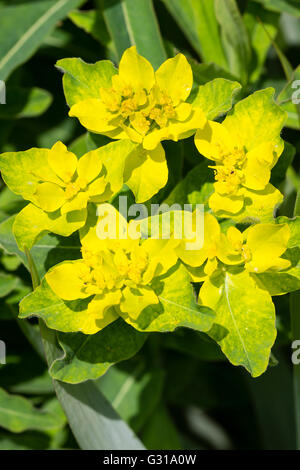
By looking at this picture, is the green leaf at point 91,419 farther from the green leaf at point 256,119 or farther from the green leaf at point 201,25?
the green leaf at point 201,25

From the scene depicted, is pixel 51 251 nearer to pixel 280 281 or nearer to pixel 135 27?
pixel 280 281

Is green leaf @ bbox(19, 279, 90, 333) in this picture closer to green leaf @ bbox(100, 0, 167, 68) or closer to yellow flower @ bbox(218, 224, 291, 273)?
yellow flower @ bbox(218, 224, 291, 273)

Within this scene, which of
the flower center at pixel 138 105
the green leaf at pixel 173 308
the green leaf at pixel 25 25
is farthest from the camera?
the green leaf at pixel 25 25

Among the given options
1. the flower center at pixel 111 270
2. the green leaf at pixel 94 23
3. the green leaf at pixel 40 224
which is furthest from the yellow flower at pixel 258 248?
the green leaf at pixel 94 23

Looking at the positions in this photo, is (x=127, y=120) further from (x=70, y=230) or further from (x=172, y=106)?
(x=70, y=230)

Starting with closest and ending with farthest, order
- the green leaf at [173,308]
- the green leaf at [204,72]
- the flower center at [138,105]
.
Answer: the green leaf at [173,308], the flower center at [138,105], the green leaf at [204,72]
